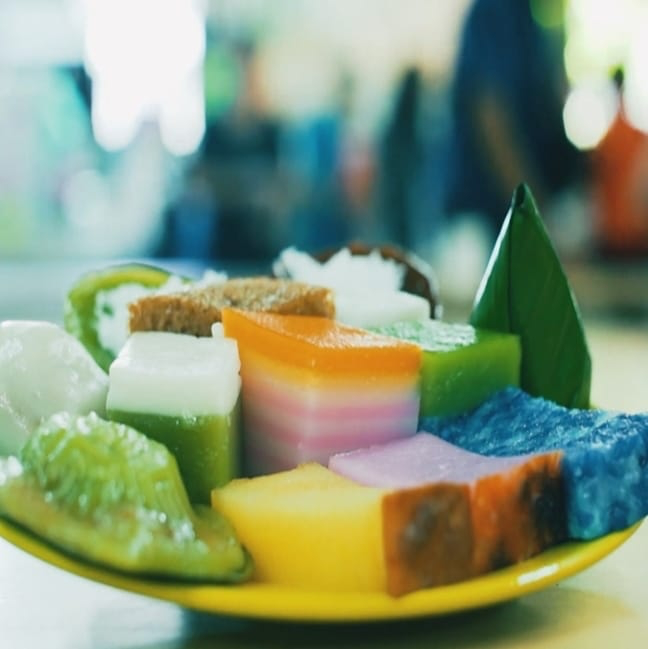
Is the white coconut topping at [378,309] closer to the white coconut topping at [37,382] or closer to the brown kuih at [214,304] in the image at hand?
the brown kuih at [214,304]

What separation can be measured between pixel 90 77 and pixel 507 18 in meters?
1.56

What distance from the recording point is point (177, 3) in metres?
3.83

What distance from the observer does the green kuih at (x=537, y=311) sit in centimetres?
115

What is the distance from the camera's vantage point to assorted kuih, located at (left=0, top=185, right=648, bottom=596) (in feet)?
2.29

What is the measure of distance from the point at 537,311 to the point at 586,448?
1.22 ft

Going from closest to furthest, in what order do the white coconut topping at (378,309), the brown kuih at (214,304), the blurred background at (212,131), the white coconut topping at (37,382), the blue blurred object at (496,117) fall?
the white coconut topping at (37,382) < the brown kuih at (214,304) < the white coconut topping at (378,309) < the blue blurred object at (496,117) < the blurred background at (212,131)

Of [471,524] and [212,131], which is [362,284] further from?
[212,131]

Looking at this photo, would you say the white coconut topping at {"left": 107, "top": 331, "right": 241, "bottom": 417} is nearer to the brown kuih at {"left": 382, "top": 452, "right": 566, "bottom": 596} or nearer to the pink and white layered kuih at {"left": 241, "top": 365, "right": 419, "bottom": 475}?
the pink and white layered kuih at {"left": 241, "top": 365, "right": 419, "bottom": 475}

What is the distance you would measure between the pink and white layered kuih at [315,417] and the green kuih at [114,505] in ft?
0.46

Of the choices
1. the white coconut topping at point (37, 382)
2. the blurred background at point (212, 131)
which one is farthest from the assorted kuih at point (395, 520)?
the blurred background at point (212, 131)

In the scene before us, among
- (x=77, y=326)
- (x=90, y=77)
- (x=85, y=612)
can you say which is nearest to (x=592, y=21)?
(x=90, y=77)

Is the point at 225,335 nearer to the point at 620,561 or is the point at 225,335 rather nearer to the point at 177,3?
the point at 620,561

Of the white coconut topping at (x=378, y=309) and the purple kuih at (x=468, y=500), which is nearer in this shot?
the purple kuih at (x=468, y=500)

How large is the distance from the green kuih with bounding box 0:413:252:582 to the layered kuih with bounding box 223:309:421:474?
0.14 m
